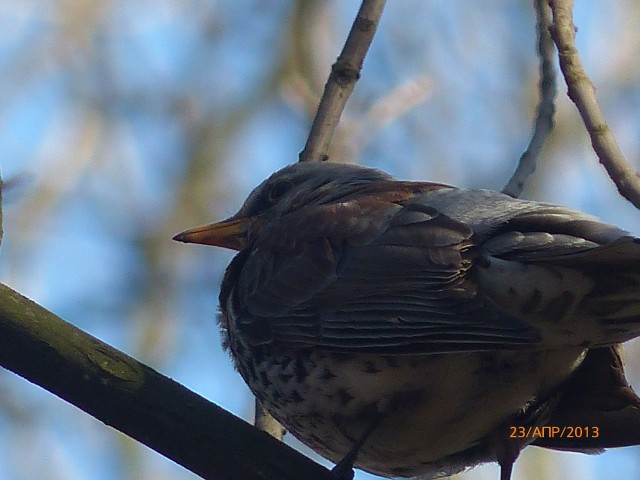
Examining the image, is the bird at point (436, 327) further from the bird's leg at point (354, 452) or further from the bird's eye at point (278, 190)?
the bird's eye at point (278, 190)

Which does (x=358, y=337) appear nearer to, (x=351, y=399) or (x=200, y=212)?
(x=351, y=399)

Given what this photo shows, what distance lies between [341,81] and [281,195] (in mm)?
820

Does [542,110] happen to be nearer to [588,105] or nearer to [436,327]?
[588,105]

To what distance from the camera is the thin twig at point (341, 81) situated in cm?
391

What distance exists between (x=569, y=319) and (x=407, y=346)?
467 millimetres

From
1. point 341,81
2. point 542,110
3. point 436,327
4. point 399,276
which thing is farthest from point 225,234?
point 436,327

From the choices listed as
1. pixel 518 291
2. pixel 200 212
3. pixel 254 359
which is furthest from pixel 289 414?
pixel 200 212

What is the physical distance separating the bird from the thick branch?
0.61 m

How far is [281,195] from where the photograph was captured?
4.63 m

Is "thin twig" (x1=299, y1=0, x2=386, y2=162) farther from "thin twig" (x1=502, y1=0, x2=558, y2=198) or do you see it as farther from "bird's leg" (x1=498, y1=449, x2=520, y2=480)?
"bird's leg" (x1=498, y1=449, x2=520, y2=480)

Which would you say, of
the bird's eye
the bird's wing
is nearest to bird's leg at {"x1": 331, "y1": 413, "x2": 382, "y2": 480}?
the bird's wing

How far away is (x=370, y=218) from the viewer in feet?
12.4

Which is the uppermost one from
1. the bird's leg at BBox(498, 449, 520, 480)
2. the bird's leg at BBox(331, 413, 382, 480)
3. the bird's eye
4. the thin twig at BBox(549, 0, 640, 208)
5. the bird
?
the bird's eye

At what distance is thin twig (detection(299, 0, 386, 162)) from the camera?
3912mm
